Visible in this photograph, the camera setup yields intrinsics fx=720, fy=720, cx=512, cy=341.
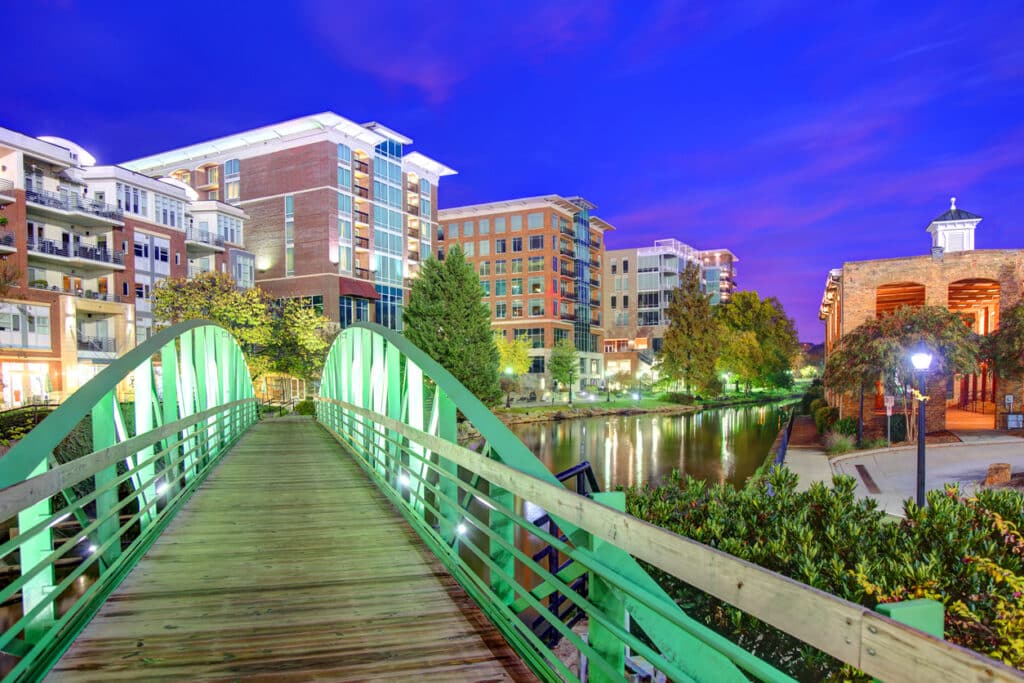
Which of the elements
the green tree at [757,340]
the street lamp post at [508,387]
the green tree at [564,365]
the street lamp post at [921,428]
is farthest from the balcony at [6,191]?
the green tree at [757,340]

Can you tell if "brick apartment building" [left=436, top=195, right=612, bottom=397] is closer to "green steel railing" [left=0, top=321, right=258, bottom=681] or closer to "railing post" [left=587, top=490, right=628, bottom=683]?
"green steel railing" [left=0, top=321, right=258, bottom=681]

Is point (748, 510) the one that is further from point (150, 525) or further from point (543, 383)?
point (543, 383)

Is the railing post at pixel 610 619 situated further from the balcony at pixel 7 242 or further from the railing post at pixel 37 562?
the balcony at pixel 7 242

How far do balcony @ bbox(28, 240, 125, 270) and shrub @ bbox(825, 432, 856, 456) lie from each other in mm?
37463

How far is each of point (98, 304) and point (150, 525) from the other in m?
38.4

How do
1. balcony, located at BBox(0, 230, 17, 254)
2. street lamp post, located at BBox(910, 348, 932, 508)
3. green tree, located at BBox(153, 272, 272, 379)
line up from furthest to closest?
1. green tree, located at BBox(153, 272, 272, 379)
2. balcony, located at BBox(0, 230, 17, 254)
3. street lamp post, located at BBox(910, 348, 932, 508)

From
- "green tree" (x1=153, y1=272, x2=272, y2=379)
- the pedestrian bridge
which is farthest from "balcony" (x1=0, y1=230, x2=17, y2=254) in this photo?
the pedestrian bridge

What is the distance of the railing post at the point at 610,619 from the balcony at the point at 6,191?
133 ft

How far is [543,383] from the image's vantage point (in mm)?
69875

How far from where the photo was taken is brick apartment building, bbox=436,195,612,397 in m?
71.1

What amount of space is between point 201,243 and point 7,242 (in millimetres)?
13549

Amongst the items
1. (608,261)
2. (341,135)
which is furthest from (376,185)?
(608,261)

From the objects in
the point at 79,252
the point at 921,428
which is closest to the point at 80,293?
the point at 79,252

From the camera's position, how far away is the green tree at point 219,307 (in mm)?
35969
